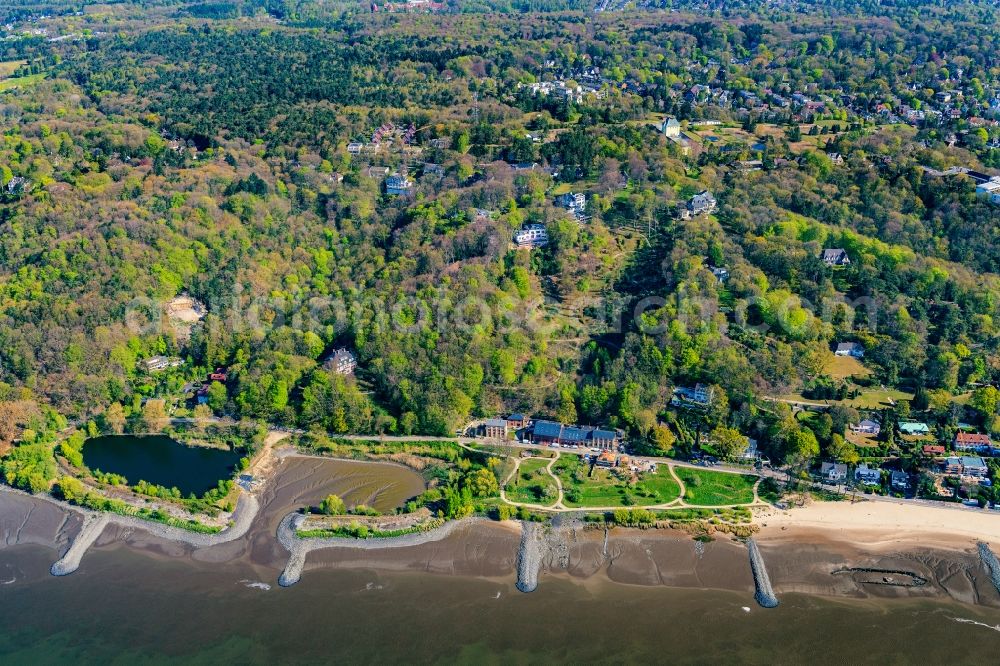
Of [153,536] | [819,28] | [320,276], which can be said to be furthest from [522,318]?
A: [819,28]

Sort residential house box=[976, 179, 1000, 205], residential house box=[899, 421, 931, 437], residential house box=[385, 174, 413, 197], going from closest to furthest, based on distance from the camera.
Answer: residential house box=[899, 421, 931, 437], residential house box=[976, 179, 1000, 205], residential house box=[385, 174, 413, 197]

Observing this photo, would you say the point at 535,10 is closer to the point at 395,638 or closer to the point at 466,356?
the point at 466,356

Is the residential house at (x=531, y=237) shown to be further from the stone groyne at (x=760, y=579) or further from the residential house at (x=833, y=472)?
the stone groyne at (x=760, y=579)

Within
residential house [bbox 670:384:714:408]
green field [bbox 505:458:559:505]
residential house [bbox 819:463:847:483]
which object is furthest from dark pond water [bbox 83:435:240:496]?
residential house [bbox 819:463:847:483]

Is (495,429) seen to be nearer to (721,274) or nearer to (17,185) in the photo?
(721,274)

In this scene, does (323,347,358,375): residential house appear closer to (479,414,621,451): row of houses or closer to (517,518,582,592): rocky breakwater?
(479,414,621,451): row of houses

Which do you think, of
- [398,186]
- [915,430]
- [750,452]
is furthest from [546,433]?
[398,186]

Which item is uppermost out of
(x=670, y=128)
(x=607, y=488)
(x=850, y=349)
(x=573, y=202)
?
(x=670, y=128)
